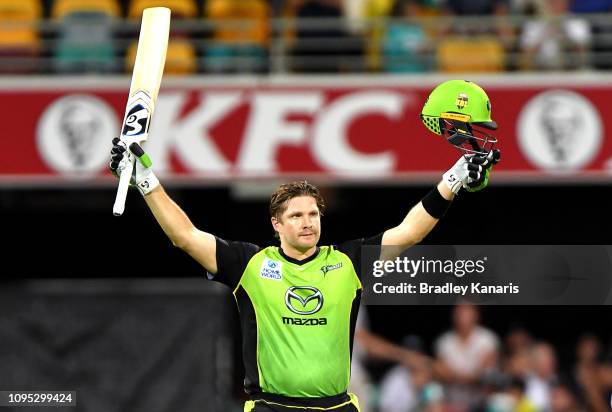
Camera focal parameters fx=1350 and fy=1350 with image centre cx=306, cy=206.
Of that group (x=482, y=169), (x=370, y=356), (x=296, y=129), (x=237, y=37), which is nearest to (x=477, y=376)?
(x=370, y=356)

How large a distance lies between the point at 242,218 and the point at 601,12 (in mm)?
4037

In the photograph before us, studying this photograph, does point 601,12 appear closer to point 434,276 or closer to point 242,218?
point 242,218

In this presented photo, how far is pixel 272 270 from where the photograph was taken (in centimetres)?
575

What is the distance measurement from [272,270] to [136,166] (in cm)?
72

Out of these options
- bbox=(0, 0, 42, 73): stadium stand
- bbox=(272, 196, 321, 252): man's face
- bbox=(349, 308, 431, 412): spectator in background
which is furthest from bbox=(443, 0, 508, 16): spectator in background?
bbox=(272, 196, 321, 252): man's face

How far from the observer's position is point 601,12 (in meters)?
12.0

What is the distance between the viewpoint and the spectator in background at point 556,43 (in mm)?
11719

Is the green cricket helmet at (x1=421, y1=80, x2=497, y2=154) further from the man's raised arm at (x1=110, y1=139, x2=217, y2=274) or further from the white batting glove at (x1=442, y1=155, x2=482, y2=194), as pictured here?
the man's raised arm at (x1=110, y1=139, x2=217, y2=274)

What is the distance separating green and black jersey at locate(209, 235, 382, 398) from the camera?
5613 millimetres

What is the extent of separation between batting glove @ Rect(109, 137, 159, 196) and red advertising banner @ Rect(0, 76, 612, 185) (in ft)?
17.8

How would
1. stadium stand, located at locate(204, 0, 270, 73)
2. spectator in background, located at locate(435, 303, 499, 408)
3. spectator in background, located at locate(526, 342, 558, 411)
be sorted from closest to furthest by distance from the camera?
spectator in background, located at locate(526, 342, 558, 411) < spectator in background, located at locate(435, 303, 499, 408) < stadium stand, located at locate(204, 0, 270, 73)

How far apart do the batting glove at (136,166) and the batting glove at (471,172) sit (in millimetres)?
1256

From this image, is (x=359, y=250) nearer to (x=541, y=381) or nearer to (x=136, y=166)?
(x=136, y=166)

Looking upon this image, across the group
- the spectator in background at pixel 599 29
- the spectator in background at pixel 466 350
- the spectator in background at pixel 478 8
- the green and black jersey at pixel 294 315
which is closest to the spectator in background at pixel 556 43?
the spectator in background at pixel 599 29
